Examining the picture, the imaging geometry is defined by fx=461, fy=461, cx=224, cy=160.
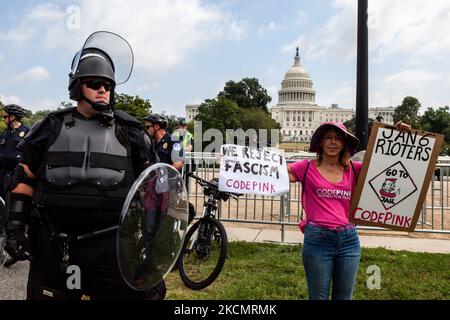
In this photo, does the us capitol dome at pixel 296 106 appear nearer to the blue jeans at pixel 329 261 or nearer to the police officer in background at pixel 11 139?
the police officer in background at pixel 11 139

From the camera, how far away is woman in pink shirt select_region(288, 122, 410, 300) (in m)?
3.16

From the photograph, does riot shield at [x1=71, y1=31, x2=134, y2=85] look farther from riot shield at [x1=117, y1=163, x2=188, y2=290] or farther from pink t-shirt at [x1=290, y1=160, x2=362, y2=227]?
pink t-shirt at [x1=290, y1=160, x2=362, y2=227]

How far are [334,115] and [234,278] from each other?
13338 centimetres

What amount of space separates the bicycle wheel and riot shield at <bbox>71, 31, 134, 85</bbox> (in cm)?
242

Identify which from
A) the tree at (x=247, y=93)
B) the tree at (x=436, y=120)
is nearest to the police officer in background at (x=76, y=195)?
the tree at (x=436, y=120)

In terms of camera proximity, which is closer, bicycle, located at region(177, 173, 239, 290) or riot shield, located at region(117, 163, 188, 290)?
riot shield, located at region(117, 163, 188, 290)

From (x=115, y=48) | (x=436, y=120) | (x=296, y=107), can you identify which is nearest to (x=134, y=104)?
(x=436, y=120)

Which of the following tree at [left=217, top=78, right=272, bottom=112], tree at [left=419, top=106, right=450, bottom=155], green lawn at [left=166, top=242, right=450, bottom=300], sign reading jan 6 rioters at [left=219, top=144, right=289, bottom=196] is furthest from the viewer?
tree at [left=217, top=78, right=272, bottom=112]

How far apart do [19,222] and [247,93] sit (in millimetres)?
86092

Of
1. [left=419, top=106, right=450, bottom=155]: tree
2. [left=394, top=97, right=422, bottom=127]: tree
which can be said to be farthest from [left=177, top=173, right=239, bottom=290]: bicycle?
[left=394, top=97, right=422, bottom=127]: tree

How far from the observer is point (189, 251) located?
5098 mm

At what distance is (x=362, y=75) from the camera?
238 inches

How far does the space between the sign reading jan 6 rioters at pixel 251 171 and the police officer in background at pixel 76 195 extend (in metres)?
2.49
